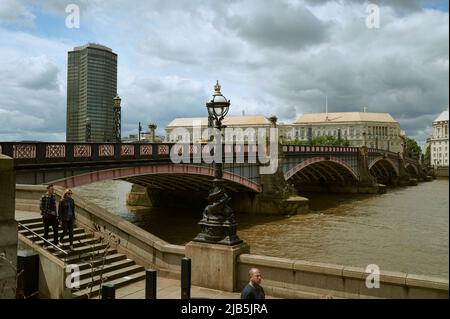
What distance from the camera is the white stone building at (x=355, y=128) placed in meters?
151

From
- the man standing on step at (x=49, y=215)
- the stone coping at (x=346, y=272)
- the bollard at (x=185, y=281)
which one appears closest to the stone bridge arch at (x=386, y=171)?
the stone coping at (x=346, y=272)

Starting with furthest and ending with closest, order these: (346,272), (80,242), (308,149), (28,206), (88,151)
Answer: (308,149) → (88,151) → (28,206) → (80,242) → (346,272)

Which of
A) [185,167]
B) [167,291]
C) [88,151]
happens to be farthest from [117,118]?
[167,291]

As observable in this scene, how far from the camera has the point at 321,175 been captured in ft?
193

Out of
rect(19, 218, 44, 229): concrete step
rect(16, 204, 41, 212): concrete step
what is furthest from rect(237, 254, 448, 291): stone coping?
rect(16, 204, 41, 212): concrete step

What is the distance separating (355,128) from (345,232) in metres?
132

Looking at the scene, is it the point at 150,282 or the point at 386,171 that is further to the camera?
the point at 386,171

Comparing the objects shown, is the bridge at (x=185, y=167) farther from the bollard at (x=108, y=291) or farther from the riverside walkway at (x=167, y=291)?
the bollard at (x=108, y=291)

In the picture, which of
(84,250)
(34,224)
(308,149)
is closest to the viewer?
(84,250)

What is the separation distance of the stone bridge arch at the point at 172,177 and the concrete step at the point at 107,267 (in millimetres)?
8229

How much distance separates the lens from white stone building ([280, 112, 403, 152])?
151 m

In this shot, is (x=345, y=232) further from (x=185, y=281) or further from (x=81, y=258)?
(x=185, y=281)

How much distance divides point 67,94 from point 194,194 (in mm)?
13377

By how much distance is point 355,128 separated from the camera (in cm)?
15350
